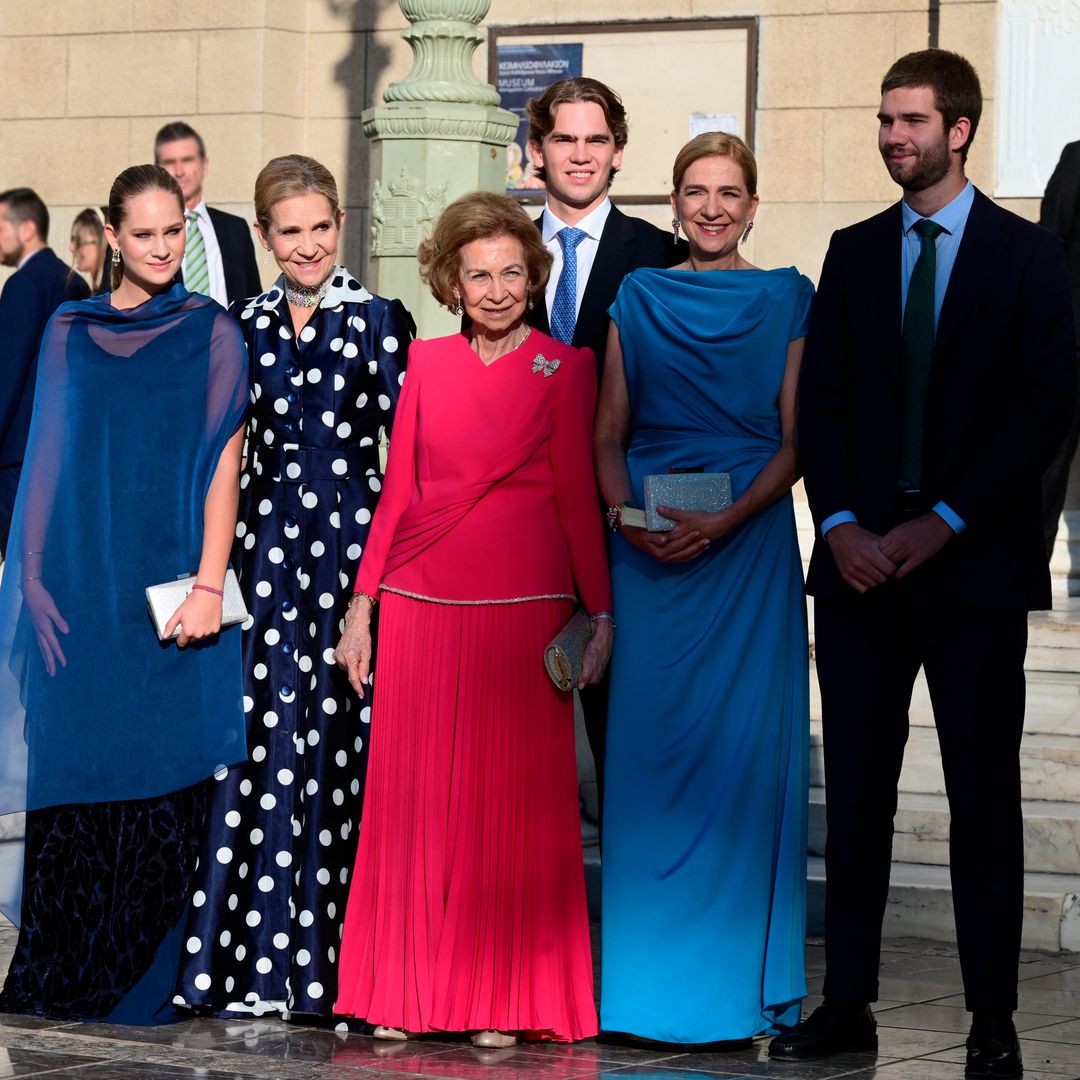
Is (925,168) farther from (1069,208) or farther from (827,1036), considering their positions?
(1069,208)

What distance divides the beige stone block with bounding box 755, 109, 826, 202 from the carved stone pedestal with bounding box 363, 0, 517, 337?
3.01 metres

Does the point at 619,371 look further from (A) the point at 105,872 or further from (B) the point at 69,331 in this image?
(A) the point at 105,872

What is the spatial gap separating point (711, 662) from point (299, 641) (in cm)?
106

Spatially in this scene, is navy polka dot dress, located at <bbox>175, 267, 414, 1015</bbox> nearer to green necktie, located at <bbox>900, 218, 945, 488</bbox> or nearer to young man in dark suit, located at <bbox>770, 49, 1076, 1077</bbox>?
young man in dark suit, located at <bbox>770, 49, 1076, 1077</bbox>

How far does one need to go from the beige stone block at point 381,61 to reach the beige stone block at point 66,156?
55.7 inches

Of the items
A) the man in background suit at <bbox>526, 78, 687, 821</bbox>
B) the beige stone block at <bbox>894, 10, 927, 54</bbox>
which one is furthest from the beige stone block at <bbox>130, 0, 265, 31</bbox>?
the man in background suit at <bbox>526, 78, 687, 821</bbox>

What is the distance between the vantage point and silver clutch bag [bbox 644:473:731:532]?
555cm

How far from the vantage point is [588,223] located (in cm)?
613

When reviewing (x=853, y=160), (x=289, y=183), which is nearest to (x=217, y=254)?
(x=289, y=183)

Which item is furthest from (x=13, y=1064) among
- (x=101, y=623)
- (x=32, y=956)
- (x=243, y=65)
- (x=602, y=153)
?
(x=243, y=65)

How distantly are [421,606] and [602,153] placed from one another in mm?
1329

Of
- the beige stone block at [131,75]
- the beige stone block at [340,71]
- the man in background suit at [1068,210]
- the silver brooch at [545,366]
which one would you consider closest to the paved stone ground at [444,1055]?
the silver brooch at [545,366]

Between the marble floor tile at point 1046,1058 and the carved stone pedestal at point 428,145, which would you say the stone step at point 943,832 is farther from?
the carved stone pedestal at point 428,145

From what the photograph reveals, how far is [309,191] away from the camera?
19.0 ft
